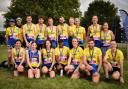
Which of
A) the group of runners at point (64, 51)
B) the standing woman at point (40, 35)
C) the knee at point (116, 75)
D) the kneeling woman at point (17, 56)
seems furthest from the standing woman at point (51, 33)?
the knee at point (116, 75)

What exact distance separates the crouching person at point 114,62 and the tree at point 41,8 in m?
40.6

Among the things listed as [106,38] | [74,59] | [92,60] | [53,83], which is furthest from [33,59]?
[106,38]

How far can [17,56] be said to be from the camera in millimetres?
14656

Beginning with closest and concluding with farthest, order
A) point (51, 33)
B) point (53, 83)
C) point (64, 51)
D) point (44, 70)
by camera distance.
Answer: point (53, 83), point (44, 70), point (64, 51), point (51, 33)

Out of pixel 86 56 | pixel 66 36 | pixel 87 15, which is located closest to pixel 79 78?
pixel 86 56

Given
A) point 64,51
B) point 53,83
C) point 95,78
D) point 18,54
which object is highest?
point 64,51

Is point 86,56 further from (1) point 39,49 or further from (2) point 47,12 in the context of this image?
(2) point 47,12

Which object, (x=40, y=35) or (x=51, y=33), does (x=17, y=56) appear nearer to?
(x=40, y=35)

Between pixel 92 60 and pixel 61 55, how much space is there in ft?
4.31

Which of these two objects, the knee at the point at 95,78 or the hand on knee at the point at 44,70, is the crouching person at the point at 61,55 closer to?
the hand on knee at the point at 44,70

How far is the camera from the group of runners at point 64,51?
1379 centimetres

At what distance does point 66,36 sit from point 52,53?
1.24m

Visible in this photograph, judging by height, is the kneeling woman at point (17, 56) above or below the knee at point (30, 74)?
above

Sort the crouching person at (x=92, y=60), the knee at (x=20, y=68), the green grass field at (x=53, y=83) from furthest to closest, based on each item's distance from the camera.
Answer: the knee at (x=20, y=68) → the crouching person at (x=92, y=60) → the green grass field at (x=53, y=83)
